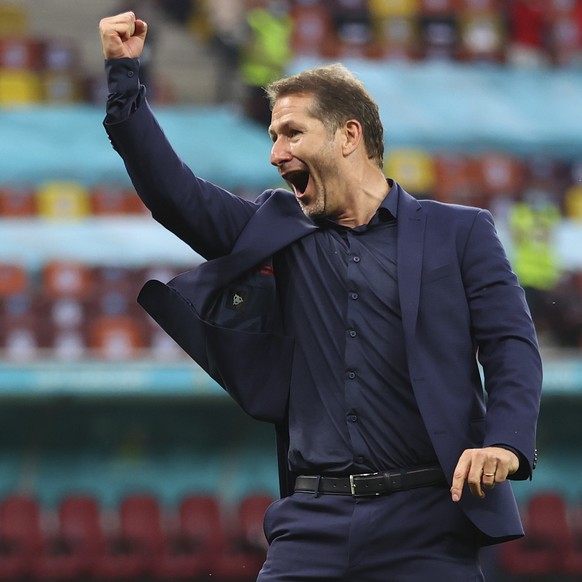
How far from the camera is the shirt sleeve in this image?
2.96 meters

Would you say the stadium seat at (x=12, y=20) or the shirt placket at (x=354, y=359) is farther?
the stadium seat at (x=12, y=20)

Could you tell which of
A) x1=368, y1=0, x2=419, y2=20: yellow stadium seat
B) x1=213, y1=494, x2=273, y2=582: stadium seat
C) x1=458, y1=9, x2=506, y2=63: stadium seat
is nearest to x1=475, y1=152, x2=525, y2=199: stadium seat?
x1=458, y1=9, x2=506, y2=63: stadium seat

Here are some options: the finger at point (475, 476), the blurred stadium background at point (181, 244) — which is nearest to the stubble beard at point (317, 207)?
the finger at point (475, 476)

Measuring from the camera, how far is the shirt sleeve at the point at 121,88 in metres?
2.96

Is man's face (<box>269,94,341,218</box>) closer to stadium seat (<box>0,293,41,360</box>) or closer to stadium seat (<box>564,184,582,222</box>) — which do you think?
stadium seat (<box>0,293,41,360</box>)

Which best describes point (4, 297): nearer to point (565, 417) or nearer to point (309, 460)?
point (565, 417)

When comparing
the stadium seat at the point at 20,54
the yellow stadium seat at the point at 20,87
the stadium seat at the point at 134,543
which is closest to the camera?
the stadium seat at the point at 134,543

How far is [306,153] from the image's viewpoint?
3.10 meters

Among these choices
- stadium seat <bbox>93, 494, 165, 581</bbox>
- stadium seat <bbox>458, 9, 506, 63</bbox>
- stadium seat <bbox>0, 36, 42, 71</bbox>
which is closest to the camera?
stadium seat <bbox>93, 494, 165, 581</bbox>

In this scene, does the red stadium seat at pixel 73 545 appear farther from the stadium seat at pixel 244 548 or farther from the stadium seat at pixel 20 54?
the stadium seat at pixel 20 54

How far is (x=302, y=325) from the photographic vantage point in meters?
3.16

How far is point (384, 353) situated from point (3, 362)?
6749 millimetres

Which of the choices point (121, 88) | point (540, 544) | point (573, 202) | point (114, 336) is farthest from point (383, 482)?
point (573, 202)

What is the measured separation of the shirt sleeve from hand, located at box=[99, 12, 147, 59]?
2cm
